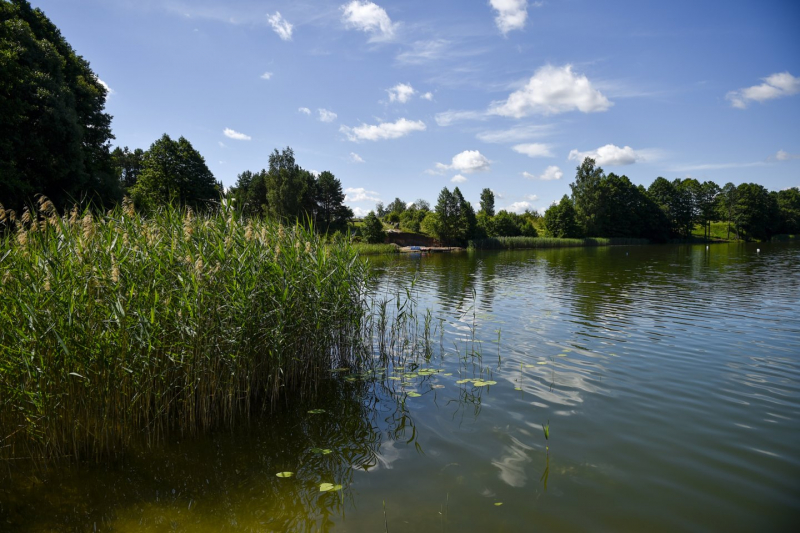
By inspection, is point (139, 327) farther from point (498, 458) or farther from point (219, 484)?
point (498, 458)

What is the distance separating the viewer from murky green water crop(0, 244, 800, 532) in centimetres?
471

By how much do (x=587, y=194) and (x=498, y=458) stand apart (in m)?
99.1

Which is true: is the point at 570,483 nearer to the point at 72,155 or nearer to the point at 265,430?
the point at 265,430

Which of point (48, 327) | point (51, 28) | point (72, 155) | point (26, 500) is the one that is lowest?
point (26, 500)

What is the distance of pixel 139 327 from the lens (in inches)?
225

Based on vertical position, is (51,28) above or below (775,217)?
above

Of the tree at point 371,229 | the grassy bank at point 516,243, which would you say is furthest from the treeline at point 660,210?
the tree at point 371,229

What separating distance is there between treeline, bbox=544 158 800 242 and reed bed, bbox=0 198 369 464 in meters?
90.0

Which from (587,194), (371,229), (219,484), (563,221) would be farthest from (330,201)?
(219,484)

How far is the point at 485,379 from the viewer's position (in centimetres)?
900

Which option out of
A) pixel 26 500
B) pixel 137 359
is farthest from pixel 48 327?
pixel 26 500

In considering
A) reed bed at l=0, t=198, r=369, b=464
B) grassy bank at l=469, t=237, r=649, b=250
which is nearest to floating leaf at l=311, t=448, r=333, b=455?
reed bed at l=0, t=198, r=369, b=464

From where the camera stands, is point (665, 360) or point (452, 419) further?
point (665, 360)

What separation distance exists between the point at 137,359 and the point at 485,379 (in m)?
6.35
